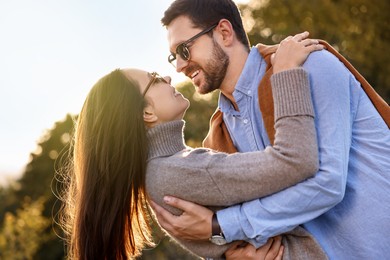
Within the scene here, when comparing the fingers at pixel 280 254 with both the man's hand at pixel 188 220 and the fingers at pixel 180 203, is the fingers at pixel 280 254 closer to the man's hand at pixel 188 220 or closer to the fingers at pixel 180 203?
the man's hand at pixel 188 220

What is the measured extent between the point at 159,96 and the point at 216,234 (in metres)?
0.81

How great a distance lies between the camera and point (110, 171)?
129 inches

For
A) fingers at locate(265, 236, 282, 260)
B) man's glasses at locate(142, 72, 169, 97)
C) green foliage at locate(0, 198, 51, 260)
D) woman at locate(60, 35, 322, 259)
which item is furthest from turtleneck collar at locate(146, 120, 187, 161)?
green foliage at locate(0, 198, 51, 260)

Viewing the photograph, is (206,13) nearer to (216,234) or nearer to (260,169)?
(260,169)

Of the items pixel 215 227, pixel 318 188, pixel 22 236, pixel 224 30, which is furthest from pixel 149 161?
pixel 22 236

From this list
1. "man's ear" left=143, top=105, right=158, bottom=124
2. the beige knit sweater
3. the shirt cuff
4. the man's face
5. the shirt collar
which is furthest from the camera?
the man's face

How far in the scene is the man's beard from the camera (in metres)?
3.71

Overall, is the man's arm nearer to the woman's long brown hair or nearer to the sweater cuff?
the sweater cuff

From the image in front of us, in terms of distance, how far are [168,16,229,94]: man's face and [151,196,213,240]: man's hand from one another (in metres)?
0.88

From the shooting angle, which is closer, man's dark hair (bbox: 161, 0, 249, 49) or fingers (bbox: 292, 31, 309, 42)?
fingers (bbox: 292, 31, 309, 42)

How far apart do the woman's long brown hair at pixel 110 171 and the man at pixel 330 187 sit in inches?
8.8

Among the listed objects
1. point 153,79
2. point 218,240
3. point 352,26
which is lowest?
point 352,26

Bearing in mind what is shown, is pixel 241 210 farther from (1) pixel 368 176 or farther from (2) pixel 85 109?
(2) pixel 85 109

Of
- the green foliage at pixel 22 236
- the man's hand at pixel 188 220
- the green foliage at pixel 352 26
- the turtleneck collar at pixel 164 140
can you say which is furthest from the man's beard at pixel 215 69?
the green foliage at pixel 22 236
